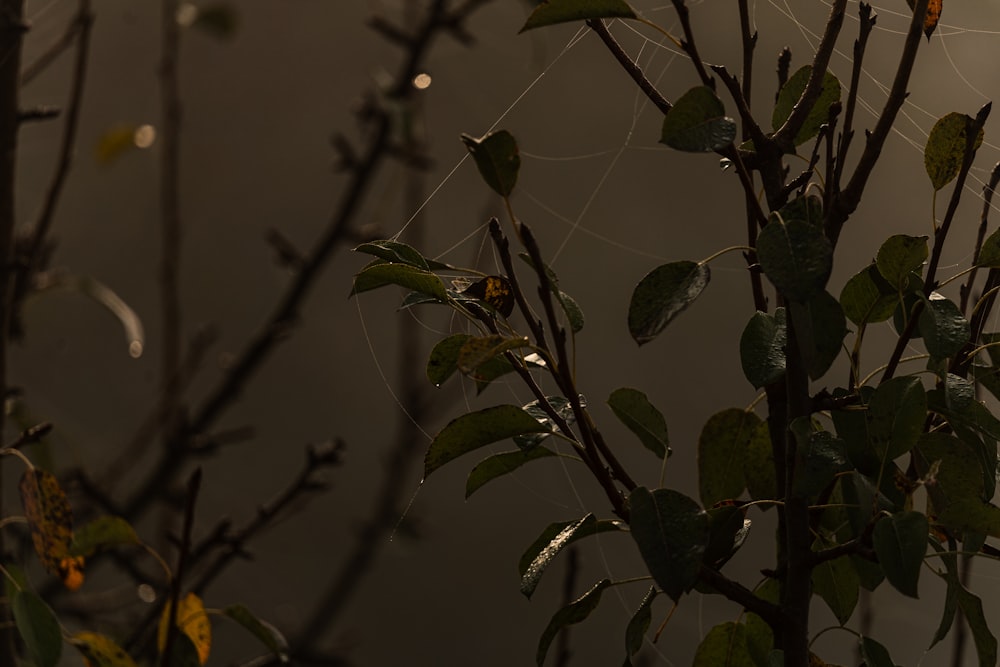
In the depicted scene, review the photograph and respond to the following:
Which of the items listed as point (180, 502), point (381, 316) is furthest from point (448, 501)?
point (180, 502)

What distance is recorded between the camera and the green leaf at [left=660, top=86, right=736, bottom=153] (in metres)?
0.26

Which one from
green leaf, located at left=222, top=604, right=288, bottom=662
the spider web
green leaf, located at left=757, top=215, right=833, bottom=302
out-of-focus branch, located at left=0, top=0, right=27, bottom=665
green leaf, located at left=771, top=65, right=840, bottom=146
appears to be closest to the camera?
green leaf, located at left=757, top=215, right=833, bottom=302

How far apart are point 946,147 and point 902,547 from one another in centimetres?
15

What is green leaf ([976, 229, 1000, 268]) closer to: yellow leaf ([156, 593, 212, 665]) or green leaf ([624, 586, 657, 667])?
green leaf ([624, 586, 657, 667])

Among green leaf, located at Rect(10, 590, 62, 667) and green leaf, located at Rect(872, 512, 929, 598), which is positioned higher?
green leaf, located at Rect(872, 512, 929, 598)

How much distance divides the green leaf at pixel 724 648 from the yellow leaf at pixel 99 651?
266 mm

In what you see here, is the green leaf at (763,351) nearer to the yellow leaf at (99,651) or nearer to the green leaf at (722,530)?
the green leaf at (722,530)

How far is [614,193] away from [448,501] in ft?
1.65

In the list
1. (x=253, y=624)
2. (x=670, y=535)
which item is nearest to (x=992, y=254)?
(x=670, y=535)

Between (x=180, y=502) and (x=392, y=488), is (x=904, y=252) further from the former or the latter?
(x=392, y=488)

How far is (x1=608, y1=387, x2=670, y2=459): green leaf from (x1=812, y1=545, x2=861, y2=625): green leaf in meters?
0.07

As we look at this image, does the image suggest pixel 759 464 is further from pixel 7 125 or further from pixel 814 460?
pixel 7 125

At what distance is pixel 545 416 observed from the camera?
0.35 m

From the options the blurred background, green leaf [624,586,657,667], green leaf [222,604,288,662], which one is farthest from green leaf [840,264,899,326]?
the blurred background
